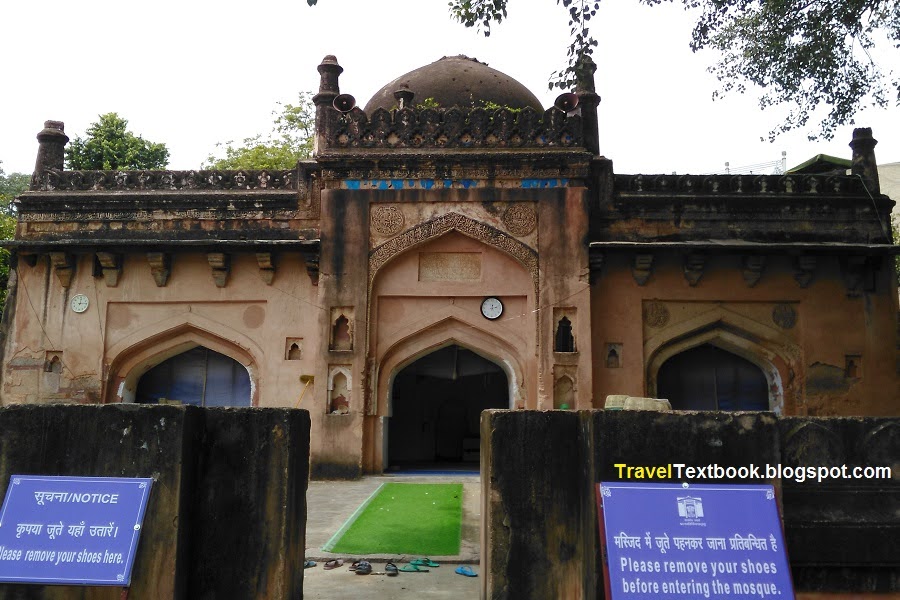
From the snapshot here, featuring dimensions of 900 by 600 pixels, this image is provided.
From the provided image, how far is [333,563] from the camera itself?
15.8ft

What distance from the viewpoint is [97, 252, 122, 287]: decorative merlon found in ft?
34.8

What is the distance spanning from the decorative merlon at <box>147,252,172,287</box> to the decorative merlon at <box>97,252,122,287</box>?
0.45 m

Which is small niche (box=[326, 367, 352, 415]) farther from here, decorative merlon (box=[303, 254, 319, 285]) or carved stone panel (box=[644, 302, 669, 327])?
carved stone panel (box=[644, 302, 669, 327])

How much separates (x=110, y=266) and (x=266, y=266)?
2.25m

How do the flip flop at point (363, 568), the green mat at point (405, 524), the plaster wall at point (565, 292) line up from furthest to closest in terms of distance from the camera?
the plaster wall at point (565, 292)
the green mat at point (405, 524)
the flip flop at point (363, 568)

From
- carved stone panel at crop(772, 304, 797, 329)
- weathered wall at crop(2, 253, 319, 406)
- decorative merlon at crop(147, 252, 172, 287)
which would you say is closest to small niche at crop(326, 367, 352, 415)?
weathered wall at crop(2, 253, 319, 406)

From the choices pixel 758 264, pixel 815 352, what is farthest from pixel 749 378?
pixel 758 264

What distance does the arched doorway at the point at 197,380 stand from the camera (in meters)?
11.0

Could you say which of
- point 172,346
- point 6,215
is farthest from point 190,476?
point 6,215

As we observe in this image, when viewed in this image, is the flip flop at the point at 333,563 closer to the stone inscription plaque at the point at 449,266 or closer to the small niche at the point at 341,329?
the small niche at the point at 341,329

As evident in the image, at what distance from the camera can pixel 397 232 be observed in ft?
33.7

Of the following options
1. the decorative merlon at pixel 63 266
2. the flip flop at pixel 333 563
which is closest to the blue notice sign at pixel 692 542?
the flip flop at pixel 333 563

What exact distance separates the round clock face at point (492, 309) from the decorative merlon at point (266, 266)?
2994 mm

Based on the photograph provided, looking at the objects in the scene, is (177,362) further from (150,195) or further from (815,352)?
(815,352)
